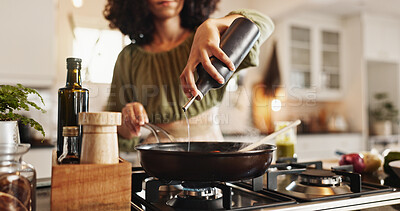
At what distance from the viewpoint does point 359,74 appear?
400 centimetres

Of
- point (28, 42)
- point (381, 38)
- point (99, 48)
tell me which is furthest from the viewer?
point (381, 38)

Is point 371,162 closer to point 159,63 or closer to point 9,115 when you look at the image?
point 159,63

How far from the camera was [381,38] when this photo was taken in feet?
13.6

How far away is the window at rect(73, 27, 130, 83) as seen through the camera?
3.58 ft

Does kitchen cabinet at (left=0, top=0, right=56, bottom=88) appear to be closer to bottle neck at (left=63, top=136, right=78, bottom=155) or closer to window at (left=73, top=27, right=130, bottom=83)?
window at (left=73, top=27, right=130, bottom=83)

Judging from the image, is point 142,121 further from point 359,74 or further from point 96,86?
point 359,74

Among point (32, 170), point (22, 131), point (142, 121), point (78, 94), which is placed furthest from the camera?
point (22, 131)

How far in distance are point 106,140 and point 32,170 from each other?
4.5 inches

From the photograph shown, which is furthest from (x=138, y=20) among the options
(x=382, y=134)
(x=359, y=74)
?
(x=382, y=134)

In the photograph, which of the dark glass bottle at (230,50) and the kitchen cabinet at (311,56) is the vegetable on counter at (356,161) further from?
the kitchen cabinet at (311,56)

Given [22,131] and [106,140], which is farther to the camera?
[22,131]

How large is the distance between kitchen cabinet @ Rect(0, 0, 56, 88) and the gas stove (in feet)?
7.03

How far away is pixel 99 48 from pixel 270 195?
724mm

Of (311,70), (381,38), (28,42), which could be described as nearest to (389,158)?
(28,42)
